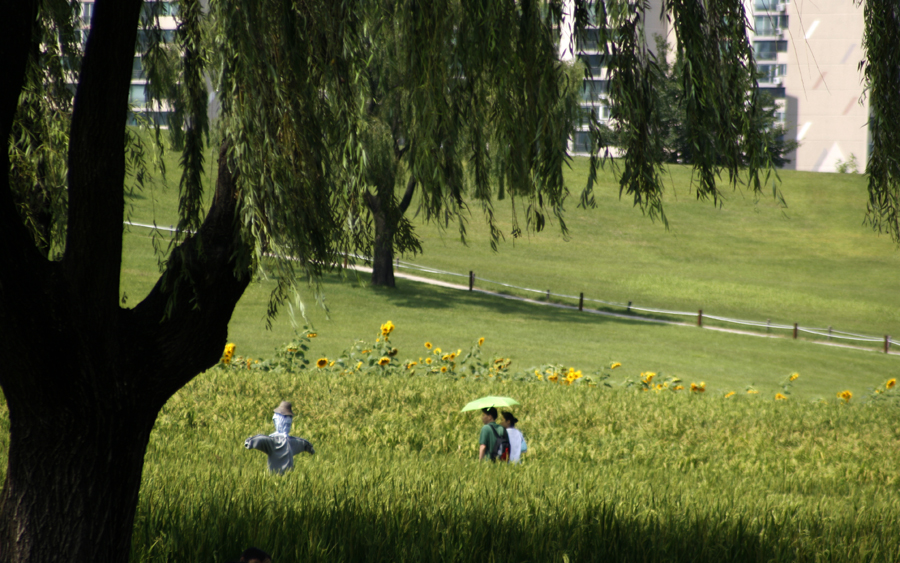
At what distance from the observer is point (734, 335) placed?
88.1 feet

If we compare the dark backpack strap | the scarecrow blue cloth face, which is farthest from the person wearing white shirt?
the scarecrow blue cloth face

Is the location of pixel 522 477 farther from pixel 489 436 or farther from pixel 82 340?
pixel 82 340

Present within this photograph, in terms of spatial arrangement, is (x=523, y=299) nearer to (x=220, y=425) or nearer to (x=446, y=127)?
(x=220, y=425)

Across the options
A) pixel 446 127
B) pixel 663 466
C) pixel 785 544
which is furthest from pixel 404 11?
pixel 663 466

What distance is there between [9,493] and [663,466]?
21.8 ft

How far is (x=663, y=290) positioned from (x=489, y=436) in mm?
32313

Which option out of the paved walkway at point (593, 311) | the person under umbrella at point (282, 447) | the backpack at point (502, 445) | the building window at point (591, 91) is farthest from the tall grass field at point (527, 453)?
the paved walkway at point (593, 311)

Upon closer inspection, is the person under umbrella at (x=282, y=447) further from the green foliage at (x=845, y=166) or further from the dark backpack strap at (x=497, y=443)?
the green foliage at (x=845, y=166)

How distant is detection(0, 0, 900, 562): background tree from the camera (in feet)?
9.98

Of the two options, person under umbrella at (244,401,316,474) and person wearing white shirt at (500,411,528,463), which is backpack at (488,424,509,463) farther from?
person under umbrella at (244,401,316,474)

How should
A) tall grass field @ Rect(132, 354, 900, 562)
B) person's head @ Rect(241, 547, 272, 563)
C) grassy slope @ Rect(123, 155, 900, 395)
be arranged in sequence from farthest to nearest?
grassy slope @ Rect(123, 155, 900, 395), tall grass field @ Rect(132, 354, 900, 562), person's head @ Rect(241, 547, 272, 563)

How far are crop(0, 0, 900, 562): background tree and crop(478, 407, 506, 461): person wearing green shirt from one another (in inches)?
159

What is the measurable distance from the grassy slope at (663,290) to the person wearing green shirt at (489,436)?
8.03 ft

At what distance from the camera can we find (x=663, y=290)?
123ft
